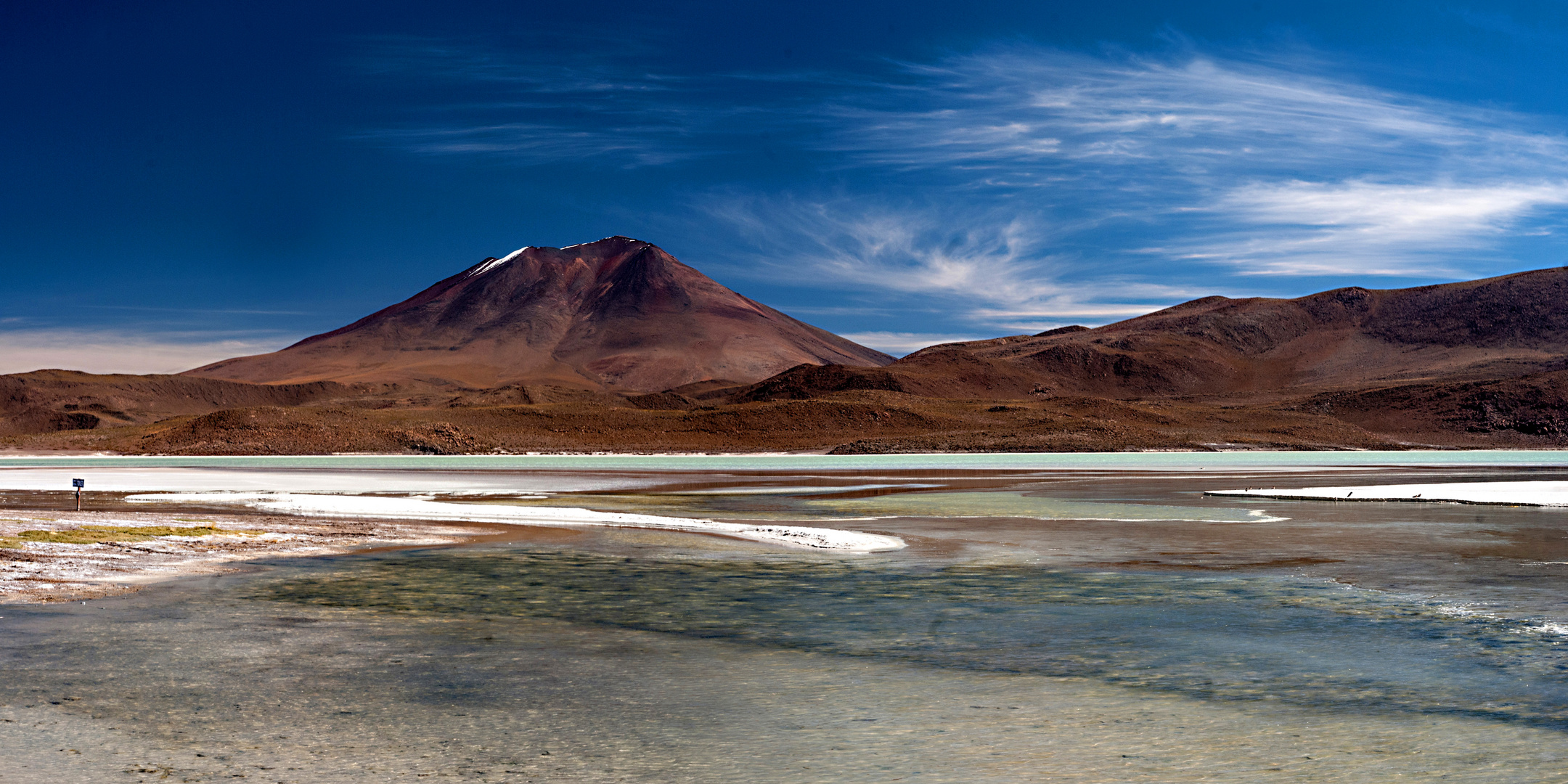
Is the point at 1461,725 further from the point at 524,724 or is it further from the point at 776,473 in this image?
the point at 776,473

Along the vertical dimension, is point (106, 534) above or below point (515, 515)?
above

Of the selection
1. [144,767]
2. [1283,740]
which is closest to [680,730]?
[144,767]

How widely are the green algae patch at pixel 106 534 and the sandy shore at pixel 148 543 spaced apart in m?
0.02

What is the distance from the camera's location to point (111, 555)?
17422 mm

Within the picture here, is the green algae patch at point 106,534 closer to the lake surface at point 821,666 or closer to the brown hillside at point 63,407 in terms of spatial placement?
the lake surface at point 821,666

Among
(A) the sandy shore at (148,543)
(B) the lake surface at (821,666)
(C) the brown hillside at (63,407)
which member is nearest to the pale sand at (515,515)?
(B) the lake surface at (821,666)

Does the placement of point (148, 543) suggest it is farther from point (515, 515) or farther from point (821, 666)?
point (821, 666)

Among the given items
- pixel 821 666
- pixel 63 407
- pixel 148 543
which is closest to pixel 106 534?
pixel 148 543

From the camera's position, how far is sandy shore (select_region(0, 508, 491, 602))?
48.4ft

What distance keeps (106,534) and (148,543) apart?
1.68 m

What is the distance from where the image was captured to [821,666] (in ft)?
31.8

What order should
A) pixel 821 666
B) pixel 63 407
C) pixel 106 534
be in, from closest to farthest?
pixel 821 666 < pixel 106 534 < pixel 63 407

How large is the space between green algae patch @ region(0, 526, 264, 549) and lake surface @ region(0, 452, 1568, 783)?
458 centimetres

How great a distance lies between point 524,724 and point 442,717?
0.60 m
